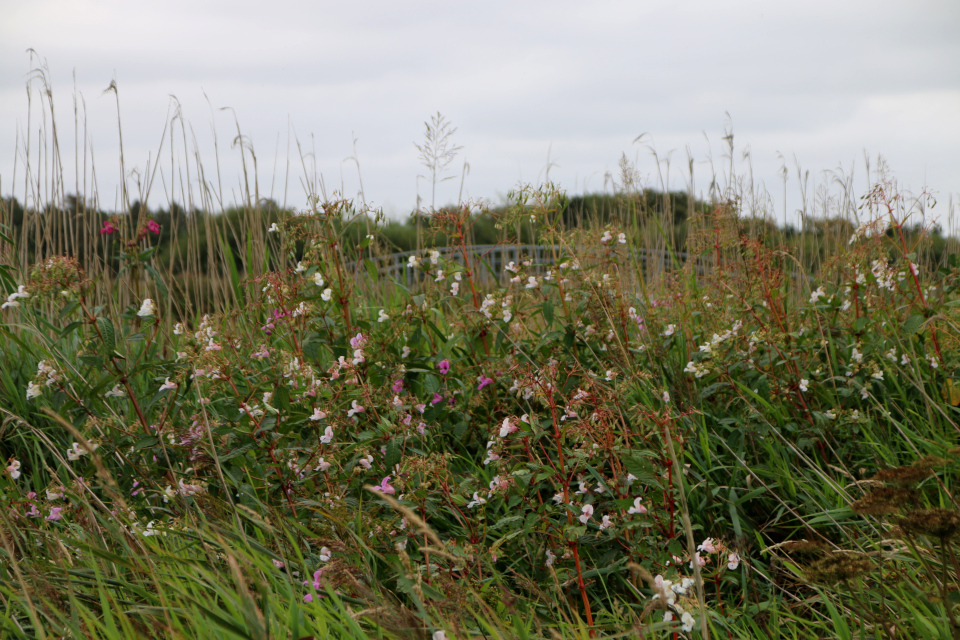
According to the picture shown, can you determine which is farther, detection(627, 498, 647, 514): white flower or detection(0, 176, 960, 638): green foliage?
detection(627, 498, 647, 514): white flower

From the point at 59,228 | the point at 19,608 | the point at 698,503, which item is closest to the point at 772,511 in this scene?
the point at 698,503

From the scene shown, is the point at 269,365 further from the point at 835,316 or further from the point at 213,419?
the point at 835,316

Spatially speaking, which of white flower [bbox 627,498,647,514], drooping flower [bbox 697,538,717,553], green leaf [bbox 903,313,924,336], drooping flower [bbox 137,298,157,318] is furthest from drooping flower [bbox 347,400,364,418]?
green leaf [bbox 903,313,924,336]

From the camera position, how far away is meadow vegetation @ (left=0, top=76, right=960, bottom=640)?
1305 millimetres

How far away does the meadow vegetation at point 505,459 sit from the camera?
4.28ft

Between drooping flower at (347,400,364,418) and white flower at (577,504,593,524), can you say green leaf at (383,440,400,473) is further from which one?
white flower at (577,504,593,524)

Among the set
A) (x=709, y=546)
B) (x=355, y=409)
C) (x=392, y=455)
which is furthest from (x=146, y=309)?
(x=709, y=546)

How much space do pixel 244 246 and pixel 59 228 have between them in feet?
3.18

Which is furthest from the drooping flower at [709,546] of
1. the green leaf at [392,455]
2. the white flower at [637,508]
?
the green leaf at [392,455]

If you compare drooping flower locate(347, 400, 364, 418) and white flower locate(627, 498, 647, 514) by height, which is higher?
drooping flower locate(347, 400, 364, 418)

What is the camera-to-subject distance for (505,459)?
63.2 inches

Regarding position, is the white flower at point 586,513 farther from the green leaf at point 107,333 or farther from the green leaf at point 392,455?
the green leaf at point 107,333

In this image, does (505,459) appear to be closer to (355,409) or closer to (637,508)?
(637,508)

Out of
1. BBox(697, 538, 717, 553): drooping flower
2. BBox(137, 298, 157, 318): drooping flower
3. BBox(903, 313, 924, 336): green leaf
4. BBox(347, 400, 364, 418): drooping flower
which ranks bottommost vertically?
BBox(697, 538, 717, 553): drooping flower
